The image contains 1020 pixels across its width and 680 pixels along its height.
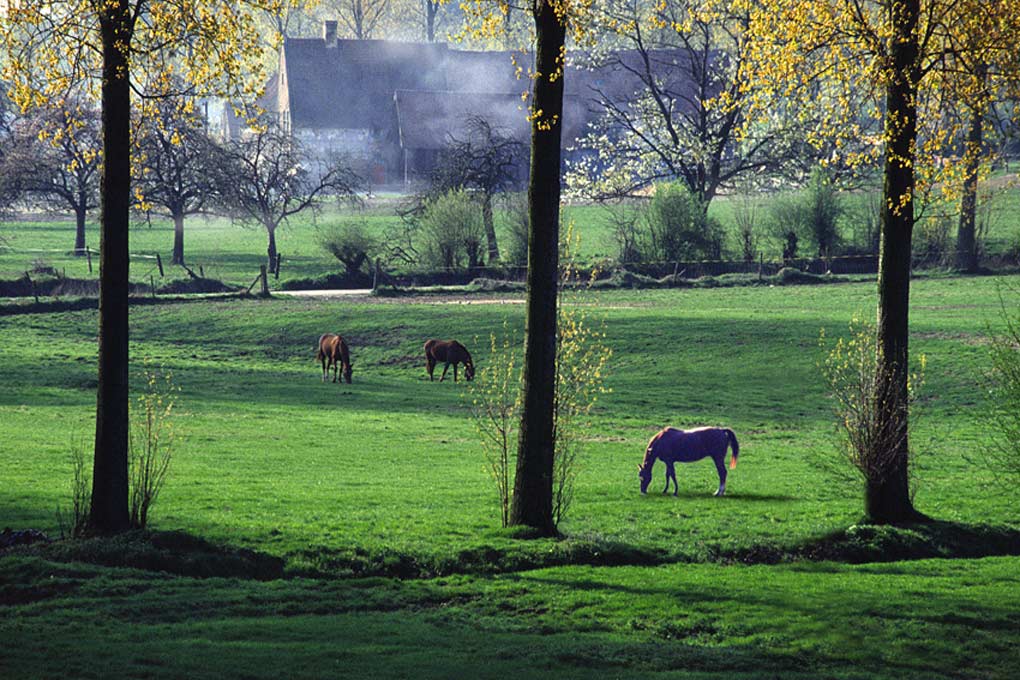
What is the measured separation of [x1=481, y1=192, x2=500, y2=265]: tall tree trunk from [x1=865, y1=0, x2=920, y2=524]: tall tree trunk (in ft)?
136

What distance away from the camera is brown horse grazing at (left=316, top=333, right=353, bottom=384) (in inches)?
1341

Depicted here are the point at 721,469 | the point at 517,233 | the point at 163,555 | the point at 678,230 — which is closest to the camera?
the point at 163,555

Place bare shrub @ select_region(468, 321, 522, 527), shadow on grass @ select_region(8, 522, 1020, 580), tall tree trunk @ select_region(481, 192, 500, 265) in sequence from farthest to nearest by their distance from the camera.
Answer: tall tree trunk @ select_region(481, 192, 500, 265), bare shrub @ select_region(468, 321, 522, 527), shadow on grass @ select_region(8, 522, 1020, 580)

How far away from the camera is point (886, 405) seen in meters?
16.1

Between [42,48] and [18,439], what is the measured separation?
1211 centimetres

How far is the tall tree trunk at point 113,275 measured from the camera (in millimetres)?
13164

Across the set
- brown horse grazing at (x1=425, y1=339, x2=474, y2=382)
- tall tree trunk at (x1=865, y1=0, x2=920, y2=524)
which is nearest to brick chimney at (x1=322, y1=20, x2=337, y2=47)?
brown horse grazing at (x1=425, y1=339, x2=474, y2=382)

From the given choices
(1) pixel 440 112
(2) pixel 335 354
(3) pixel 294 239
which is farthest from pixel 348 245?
(1) pixel 440 112

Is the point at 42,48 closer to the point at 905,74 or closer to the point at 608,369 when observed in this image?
the point at 905,74

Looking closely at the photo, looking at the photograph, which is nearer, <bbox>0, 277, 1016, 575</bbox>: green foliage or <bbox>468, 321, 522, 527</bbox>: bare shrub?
<bbox>468, 321, 522, 527</bbox>: bare shrub

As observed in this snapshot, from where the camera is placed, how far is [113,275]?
1349cm

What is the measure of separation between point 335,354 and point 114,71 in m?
21.4

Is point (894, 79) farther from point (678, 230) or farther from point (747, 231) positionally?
point (747, 231)

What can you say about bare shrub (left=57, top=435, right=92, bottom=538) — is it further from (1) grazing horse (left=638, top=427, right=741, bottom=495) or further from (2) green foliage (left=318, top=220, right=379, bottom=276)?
(2) green foliage (left=318, top=220, right=379, bottom=276)
